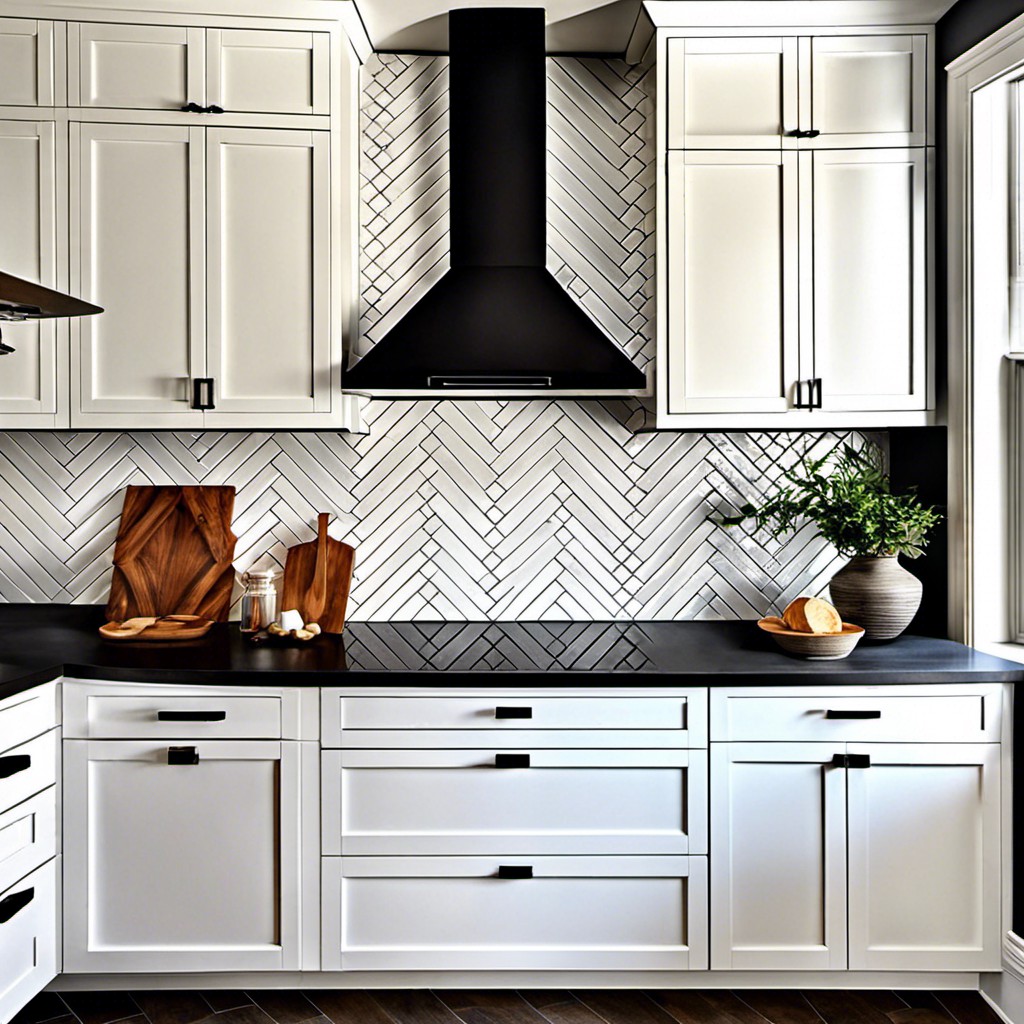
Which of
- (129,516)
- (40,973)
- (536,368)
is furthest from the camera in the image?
(129,516)

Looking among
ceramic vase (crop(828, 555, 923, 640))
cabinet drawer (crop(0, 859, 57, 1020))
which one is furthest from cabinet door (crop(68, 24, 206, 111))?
ceramic vase (crop(828, 555, 923, 640))

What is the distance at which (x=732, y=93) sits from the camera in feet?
8.86

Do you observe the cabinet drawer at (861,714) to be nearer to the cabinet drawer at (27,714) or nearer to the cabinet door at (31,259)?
the cabinet drawer at (27,714)

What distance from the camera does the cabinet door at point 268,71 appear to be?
8.68 feet

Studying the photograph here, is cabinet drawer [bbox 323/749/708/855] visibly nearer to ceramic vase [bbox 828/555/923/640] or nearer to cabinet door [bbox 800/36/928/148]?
ceramic vase [bbox 828/555/923/640]

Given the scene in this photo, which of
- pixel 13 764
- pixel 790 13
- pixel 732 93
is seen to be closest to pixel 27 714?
pixel 13 764

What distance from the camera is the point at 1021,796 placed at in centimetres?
232

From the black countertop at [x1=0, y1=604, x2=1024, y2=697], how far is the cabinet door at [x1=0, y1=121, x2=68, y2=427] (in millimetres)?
669

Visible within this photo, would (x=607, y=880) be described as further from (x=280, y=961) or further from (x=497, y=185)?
(x=497, y=185)

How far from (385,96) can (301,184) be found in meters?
0.56

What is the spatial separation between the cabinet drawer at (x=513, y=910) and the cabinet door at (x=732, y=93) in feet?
6.59

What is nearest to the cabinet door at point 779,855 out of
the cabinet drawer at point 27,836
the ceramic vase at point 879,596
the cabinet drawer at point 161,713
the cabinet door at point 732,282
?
the ceramic vase at point 879,596

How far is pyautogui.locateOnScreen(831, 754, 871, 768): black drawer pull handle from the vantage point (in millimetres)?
2324

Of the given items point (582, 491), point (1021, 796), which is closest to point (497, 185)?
point (582, 491)
